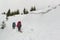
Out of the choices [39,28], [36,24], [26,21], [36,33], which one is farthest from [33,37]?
[26,21]

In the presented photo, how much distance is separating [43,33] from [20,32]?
1.32 metres

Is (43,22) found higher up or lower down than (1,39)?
higher up

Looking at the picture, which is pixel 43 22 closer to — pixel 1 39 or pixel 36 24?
pixel 36 24

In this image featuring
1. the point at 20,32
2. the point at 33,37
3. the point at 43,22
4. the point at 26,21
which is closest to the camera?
the point at 33,37

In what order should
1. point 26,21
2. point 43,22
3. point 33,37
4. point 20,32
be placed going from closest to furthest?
point 33,37, point 20,32, point 43,22, point 26,21

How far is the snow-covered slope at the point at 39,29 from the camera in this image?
34.5 ft

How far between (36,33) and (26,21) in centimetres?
289

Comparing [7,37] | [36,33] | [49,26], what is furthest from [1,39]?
[49,26]

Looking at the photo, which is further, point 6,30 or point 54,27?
point 6,30

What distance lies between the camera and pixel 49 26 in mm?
11484

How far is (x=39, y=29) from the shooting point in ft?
38.2

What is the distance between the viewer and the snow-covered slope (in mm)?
10523

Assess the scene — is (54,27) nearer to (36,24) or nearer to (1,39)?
(36,24)

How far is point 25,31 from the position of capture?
11.6 meters
